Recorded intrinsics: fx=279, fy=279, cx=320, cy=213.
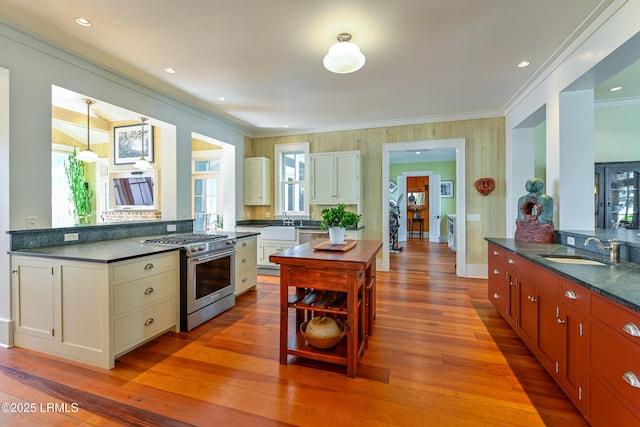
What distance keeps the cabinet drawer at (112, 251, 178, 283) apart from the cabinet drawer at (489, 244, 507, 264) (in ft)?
10.7

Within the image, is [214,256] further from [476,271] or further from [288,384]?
[476,271]

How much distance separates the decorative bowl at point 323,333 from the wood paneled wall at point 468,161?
3.14m

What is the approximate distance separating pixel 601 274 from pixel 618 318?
485mm

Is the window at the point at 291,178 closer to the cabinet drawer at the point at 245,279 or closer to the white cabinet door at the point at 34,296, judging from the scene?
the cabinet drawer at the point at 245,279

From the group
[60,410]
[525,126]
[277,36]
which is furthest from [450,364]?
[525,126]

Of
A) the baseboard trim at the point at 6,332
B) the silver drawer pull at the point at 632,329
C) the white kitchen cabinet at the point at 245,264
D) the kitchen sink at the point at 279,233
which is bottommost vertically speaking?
the baseboard trim at the point at 6,332

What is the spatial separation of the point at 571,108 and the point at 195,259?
4.05 metres

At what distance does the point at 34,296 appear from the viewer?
2.26m

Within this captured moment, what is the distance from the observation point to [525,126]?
13.4 ft

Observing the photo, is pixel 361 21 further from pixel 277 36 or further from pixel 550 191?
pixel 550 191

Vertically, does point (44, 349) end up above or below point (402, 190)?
below

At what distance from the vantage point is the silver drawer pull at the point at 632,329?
1.13 metres

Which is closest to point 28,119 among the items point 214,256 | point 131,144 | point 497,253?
point 214,256

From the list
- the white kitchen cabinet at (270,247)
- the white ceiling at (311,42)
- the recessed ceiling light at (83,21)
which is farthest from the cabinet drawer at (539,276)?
the recessed ceiling light at (83,21)
